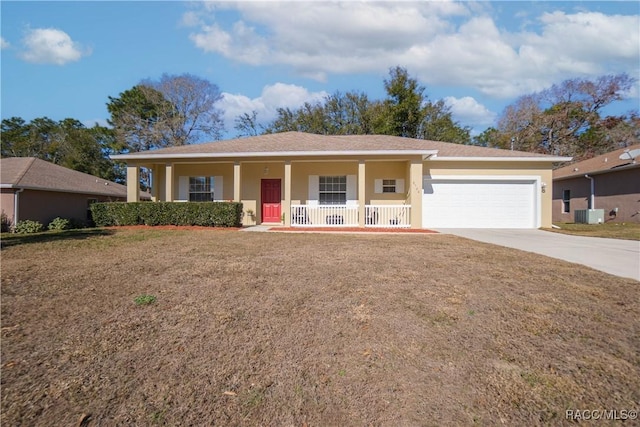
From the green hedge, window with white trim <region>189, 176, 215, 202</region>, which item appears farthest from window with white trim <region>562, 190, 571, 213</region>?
window with white trim <region>189, 176, 215, 202</region>

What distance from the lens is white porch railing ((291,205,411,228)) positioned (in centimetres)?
1330

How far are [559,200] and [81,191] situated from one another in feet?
92.5

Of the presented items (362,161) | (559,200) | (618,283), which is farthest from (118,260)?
(559,200)

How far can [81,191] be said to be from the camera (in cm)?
1650

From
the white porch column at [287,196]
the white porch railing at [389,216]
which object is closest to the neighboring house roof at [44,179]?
the white porch column at [287,196]

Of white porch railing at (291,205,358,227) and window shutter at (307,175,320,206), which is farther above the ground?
window shutter at (307,175,320,206)

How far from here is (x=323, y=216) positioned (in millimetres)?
13625

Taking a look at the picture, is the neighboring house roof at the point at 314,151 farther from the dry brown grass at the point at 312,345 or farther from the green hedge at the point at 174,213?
the dry brown grass at the point at 312,345

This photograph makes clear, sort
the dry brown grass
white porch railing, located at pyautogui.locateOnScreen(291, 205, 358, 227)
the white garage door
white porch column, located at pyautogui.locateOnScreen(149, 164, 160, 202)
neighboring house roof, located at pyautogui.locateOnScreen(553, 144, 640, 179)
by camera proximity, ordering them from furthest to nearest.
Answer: neighboring house roof, located at pyautogui.locateOnScreen(553, 144, 640, 179) → white porch column, located at pyautogui.locateOnScreen(149, 164, 160, 202) → the white garage door → white porch railing, located at pyautogui.locateOnScreen(291, 205, 358, 227) → the dry brown grass

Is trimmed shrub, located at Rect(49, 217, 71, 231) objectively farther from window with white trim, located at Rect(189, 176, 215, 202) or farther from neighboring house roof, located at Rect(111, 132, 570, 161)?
window with white trim, located at Rect(189, 176, 215, 202)

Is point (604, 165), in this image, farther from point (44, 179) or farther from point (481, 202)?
point (44, 179)

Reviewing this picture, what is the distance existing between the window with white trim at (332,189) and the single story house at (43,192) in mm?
12057

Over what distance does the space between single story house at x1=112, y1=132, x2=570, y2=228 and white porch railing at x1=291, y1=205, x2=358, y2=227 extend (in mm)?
41

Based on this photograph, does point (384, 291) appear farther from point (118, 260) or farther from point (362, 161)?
point (362, 161)
